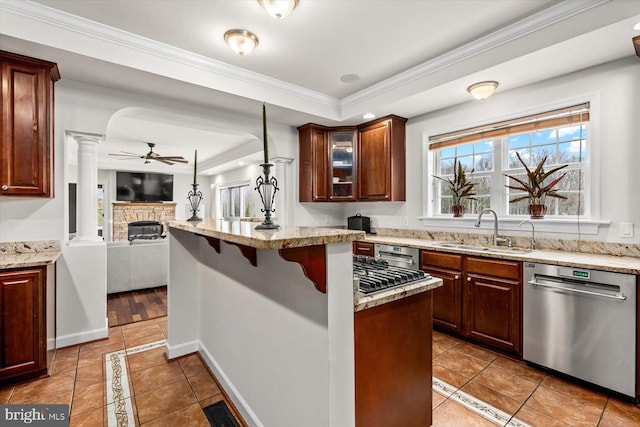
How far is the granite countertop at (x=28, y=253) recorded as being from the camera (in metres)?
2.16

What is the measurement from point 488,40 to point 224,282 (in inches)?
110

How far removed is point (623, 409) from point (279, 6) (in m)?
3.35

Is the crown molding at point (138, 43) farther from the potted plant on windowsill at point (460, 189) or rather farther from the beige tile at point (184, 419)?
the beige tile at point (184, 419)

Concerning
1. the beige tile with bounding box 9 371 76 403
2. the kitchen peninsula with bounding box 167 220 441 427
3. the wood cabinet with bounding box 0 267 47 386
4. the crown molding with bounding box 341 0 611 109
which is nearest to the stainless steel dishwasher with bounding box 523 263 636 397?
the kitchen peninsula with bounding box 167 220 441 427

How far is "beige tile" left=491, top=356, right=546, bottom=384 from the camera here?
229 cm

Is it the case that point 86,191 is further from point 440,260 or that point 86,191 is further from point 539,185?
point 539,185

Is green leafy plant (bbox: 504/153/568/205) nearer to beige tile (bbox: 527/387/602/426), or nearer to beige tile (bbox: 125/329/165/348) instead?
beige tile (bbox: 527/387/602/426)

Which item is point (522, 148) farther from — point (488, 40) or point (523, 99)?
point (488, 40)

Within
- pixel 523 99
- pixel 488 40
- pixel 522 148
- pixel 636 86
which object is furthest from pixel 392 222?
pixel 636 86

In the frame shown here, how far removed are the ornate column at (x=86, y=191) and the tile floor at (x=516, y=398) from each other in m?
3.29

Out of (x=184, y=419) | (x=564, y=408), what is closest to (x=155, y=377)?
(x=184, y=419)

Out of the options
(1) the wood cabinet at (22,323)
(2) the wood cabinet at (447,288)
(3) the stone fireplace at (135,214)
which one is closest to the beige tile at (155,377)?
(1) the wood cabinet at (22,323)

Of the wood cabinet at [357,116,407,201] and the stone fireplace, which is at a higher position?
the wood cabinet at [357,116,407,201]

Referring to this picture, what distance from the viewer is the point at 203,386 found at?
7.12 feet
